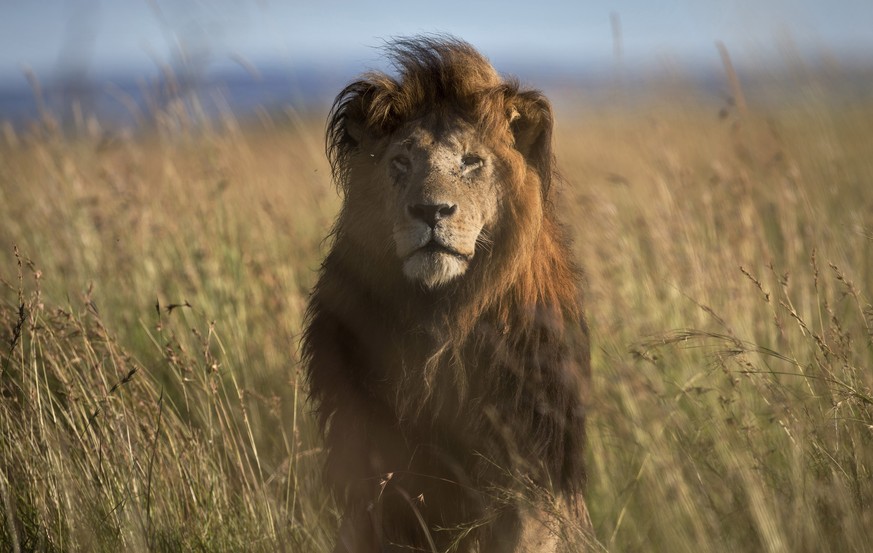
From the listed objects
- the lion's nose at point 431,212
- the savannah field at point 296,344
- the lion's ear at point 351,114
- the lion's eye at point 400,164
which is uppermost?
the lion's ear at point 351,114

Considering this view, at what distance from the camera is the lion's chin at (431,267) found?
3041 millimetres

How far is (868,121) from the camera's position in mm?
10133

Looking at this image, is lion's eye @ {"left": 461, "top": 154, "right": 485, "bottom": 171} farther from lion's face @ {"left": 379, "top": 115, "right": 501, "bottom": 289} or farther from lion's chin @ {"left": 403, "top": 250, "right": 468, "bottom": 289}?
lion's chin @ {"left": 403, "top": 250, "right": 468, "bottom": 289}

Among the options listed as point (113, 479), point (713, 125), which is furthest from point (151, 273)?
point (713, 125)

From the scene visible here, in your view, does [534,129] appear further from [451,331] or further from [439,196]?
[451,331]

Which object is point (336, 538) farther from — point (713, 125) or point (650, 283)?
point (713, 125)

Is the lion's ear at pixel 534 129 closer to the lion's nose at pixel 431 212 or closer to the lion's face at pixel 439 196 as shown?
the lion's face at pixel 439 196

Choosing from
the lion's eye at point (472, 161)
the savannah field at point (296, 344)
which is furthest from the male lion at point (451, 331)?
the savannah field at point (296, 344)

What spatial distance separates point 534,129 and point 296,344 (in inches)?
94.1

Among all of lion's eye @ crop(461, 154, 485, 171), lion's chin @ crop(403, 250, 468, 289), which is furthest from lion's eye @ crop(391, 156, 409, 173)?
lion's chin @ crop(403, 250, 468, 289)

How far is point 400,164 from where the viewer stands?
3.31 m

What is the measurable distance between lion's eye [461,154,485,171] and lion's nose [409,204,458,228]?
255 millimetres

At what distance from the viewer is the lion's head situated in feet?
10.0

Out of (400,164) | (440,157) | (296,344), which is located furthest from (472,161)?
(296,344)
